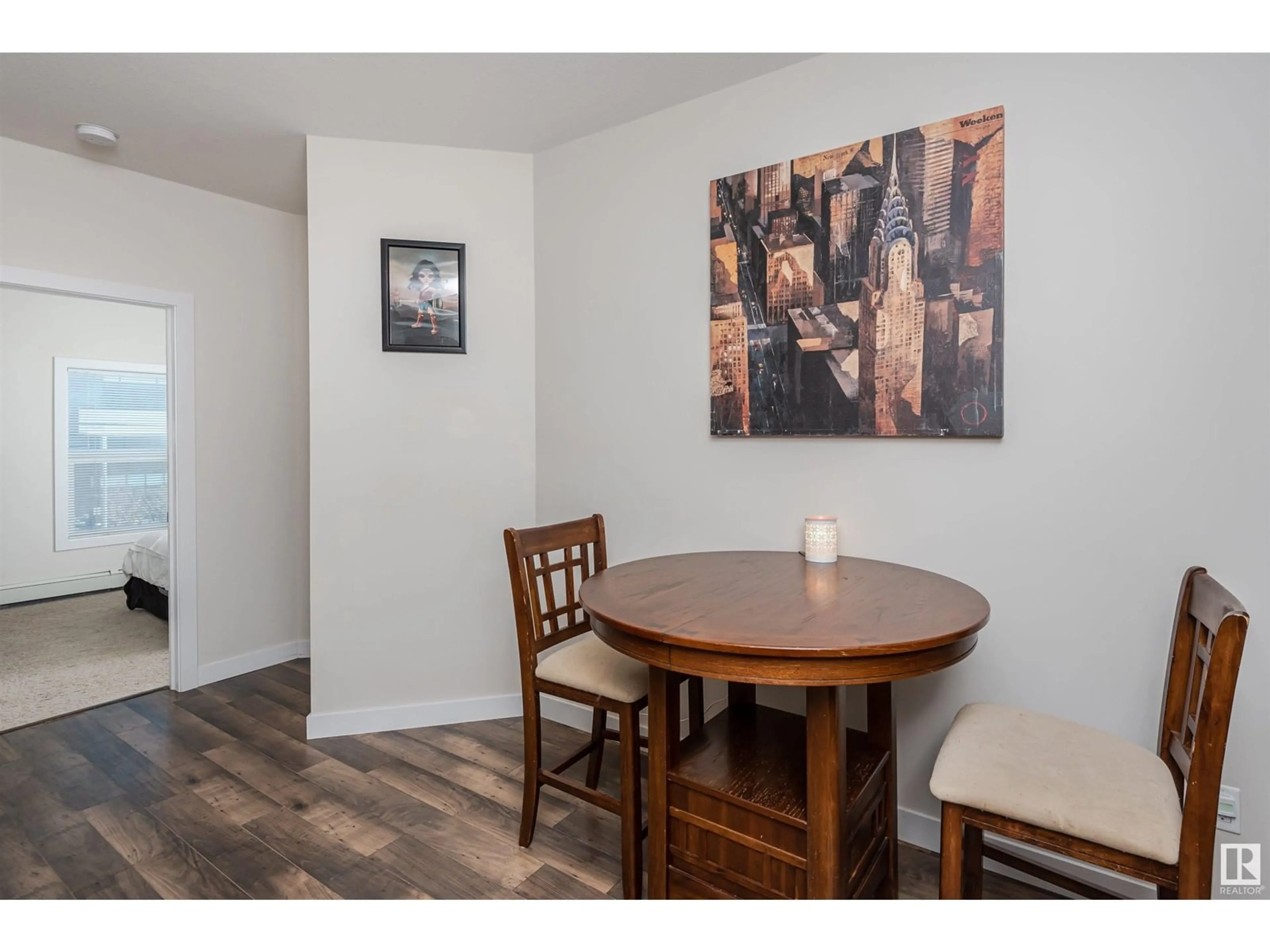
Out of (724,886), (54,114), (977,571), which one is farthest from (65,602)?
(977,571)

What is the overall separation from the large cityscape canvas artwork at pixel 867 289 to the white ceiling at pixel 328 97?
505mm

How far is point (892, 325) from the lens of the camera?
2.01m

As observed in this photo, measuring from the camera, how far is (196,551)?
338 cm

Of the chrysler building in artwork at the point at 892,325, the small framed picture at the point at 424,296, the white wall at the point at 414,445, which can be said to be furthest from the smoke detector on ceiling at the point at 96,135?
the chrysler building in artwork at the point at 892,325

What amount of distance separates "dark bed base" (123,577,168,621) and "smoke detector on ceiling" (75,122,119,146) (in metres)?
2.77

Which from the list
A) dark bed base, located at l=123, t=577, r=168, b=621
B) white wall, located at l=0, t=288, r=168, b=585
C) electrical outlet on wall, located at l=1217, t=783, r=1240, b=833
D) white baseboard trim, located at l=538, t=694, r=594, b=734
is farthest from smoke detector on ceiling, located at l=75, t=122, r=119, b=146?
electrical outlet on wall, located at l=1217, t=783, r=1240, b=833

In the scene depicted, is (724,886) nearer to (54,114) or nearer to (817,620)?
(817,620)

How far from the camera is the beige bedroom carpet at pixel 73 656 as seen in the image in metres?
3.18

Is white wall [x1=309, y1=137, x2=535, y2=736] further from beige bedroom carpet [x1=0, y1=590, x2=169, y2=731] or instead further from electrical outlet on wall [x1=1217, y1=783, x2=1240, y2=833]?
electrical outlet on wall [x1=1217, y1=783, x2=1240, y2=833]

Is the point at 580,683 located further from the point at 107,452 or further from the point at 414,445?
the point at 107,452

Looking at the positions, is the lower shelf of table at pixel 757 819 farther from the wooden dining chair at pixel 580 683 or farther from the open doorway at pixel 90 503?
the open doorway at pixel 90 503

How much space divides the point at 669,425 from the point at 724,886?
1547 millimetres

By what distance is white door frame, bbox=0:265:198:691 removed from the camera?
3279 millimetres
